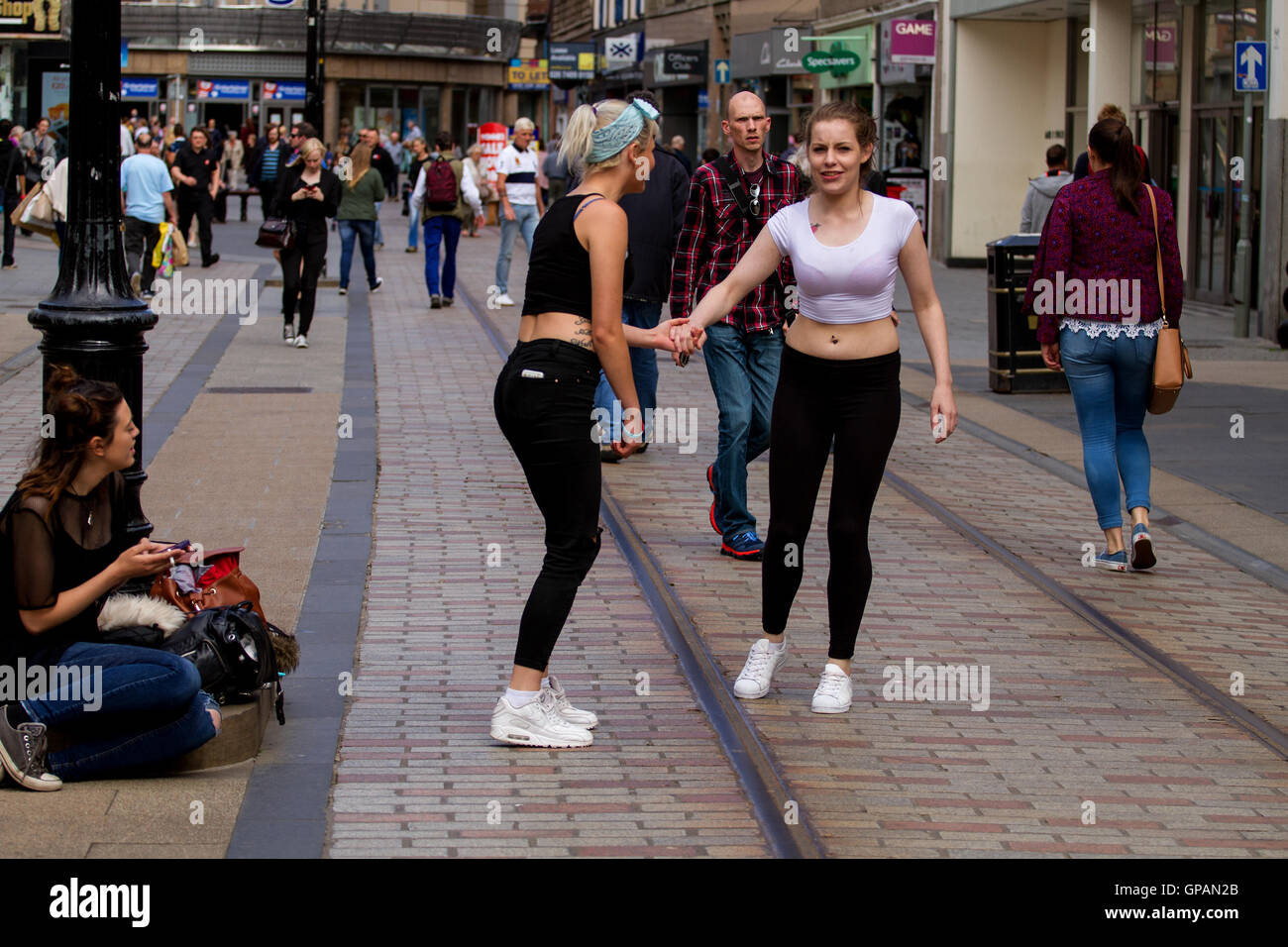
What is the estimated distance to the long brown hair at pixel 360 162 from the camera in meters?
20.0

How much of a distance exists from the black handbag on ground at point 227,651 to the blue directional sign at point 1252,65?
13.5 m

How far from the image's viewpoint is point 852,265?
547 centimetres

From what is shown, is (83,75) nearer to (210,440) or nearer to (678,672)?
(678,672)

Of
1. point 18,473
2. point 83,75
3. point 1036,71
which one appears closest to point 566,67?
point 1036,71

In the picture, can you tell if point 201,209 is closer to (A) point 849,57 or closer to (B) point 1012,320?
(A) point 849,57

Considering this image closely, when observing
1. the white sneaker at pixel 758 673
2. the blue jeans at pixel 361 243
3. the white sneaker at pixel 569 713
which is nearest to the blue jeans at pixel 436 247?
the blue jeans at pixel 361 243

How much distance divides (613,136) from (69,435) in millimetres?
1697

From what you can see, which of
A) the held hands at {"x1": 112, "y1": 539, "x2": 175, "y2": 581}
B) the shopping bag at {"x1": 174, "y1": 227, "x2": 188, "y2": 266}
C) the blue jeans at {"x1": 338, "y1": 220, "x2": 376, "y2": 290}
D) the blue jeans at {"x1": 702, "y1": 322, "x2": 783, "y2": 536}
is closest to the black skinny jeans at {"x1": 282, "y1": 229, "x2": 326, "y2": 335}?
the shopping bag at {"x1": 174, "y1": 227, "x2": 188, "y2": 266}

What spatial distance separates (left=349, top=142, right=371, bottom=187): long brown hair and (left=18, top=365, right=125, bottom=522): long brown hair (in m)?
15.7

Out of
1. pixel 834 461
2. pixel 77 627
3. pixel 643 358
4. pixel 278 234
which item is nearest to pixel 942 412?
pixel 834 461

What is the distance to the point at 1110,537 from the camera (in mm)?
7809

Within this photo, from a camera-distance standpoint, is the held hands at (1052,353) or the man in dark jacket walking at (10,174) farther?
the man in dark jacket walking at (10,174)

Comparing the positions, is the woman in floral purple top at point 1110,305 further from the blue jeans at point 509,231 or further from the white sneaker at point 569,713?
the blue jeans at point 509,231
